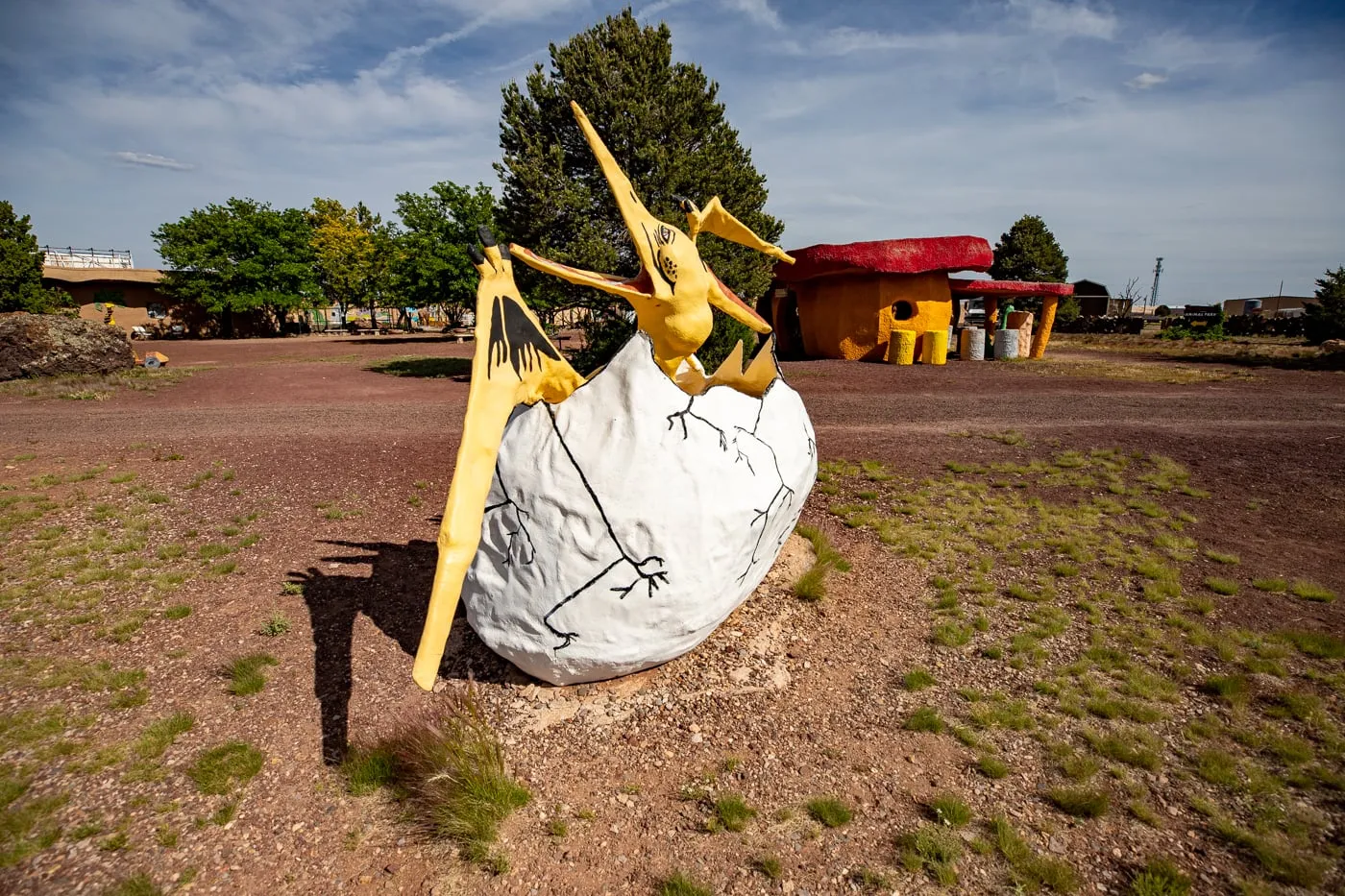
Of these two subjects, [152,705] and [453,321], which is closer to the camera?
[152,705]

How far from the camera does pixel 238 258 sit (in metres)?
34.8

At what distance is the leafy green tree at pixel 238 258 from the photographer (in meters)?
33.8

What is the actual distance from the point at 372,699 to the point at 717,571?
93.0 inches

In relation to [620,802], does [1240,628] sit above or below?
above

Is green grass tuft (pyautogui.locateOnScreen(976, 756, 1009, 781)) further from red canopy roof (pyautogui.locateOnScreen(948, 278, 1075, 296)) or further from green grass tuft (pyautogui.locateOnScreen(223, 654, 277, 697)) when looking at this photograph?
red canopy roof (pyautogui.locateOnScreen(948, 278, 1075, 296))

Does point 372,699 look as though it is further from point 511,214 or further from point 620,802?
point 511,214

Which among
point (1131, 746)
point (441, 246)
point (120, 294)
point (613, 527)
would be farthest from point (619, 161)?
point (120, 294)

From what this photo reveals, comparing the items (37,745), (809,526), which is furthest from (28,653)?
(809,526)

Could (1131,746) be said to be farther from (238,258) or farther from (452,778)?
(238,258)

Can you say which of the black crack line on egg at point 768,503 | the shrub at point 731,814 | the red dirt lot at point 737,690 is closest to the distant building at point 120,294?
the red dirt lot at point 737,690

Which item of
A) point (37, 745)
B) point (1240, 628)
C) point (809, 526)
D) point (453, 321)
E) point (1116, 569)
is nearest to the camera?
point (37, 745)

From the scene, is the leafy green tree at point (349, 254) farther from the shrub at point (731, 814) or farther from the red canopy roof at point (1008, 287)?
the shrub at point (731, 814)

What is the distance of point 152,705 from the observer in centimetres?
403

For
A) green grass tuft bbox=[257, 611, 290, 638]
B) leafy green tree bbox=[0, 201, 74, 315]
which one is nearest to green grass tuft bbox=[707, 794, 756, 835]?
green grass tuft bbox=[257, 611, 290, 638]
